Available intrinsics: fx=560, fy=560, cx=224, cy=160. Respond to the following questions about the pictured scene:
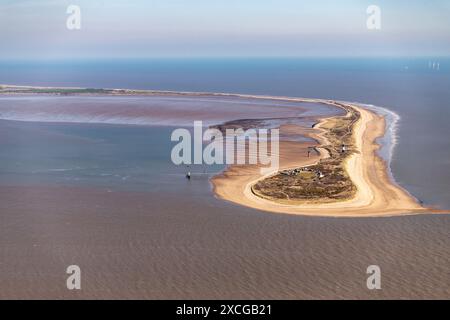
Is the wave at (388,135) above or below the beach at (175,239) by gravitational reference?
above

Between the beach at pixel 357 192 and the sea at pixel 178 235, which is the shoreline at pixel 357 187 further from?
the sea at pixel 178 235

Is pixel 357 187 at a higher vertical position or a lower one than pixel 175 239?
higher

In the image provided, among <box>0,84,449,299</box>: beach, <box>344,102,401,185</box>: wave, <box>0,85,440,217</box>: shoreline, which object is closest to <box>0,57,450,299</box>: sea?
<box>0,84,449,299</box>: beach

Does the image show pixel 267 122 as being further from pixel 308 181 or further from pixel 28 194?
pixel 28 194

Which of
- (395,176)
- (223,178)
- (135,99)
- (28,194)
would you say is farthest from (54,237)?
(135,99)

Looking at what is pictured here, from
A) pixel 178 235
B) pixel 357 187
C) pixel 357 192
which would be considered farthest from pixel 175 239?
pixel 357 187

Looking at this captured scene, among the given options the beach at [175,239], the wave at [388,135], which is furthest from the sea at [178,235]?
the wave at [388,135]

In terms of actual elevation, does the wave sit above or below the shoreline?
above

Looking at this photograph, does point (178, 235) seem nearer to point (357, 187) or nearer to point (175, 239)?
point (175, 239)

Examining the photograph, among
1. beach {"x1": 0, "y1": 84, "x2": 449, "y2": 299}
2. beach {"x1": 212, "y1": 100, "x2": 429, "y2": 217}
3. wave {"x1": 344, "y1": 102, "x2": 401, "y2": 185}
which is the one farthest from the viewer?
wave {"x1": 344, "y1": 102, "x2": 401, "y2": 185}

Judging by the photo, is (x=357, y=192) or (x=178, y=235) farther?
(x=357, y=192)

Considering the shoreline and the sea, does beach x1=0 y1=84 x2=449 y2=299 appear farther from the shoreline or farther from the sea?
the shoreline
